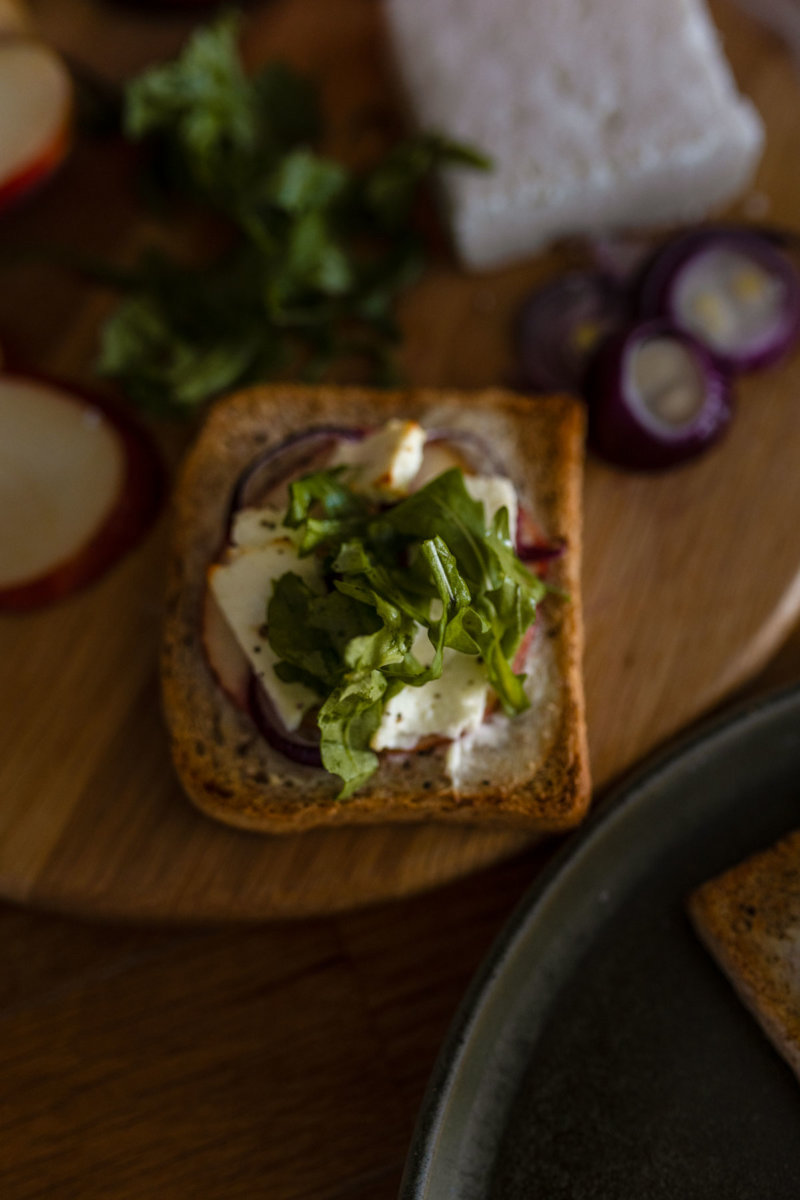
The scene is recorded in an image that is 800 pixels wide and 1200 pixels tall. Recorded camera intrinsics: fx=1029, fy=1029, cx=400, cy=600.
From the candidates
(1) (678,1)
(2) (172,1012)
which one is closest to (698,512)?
(1) (678,1)

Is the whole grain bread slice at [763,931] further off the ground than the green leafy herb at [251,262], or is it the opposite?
the green leafy herb at [251,262]

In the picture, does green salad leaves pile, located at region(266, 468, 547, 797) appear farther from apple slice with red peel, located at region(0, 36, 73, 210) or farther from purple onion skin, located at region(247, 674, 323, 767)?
apple slice with red peel, located at region(0, 36, 73, 210)

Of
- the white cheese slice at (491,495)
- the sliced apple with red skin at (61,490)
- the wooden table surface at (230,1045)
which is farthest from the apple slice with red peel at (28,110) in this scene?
the wooden table surface at (230,1045)

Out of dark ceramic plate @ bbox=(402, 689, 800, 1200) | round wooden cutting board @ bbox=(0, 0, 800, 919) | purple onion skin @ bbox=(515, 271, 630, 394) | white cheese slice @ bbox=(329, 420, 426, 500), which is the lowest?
dark ceramic plate @ bbox=(402, 689, 800, 1200)

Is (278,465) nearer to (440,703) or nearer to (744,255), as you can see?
(440,703)

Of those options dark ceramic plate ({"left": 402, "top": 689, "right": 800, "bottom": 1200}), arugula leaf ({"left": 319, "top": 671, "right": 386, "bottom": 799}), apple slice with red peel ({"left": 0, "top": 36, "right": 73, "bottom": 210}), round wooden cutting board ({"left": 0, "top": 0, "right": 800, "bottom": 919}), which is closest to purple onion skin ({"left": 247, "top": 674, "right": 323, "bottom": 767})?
arugula leaf ({"left": 319, "top": 671, "right": 386, "bottom": 799})

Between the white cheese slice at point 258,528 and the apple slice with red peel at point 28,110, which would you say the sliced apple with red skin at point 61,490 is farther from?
the apple slice with red peel at point 28,110
